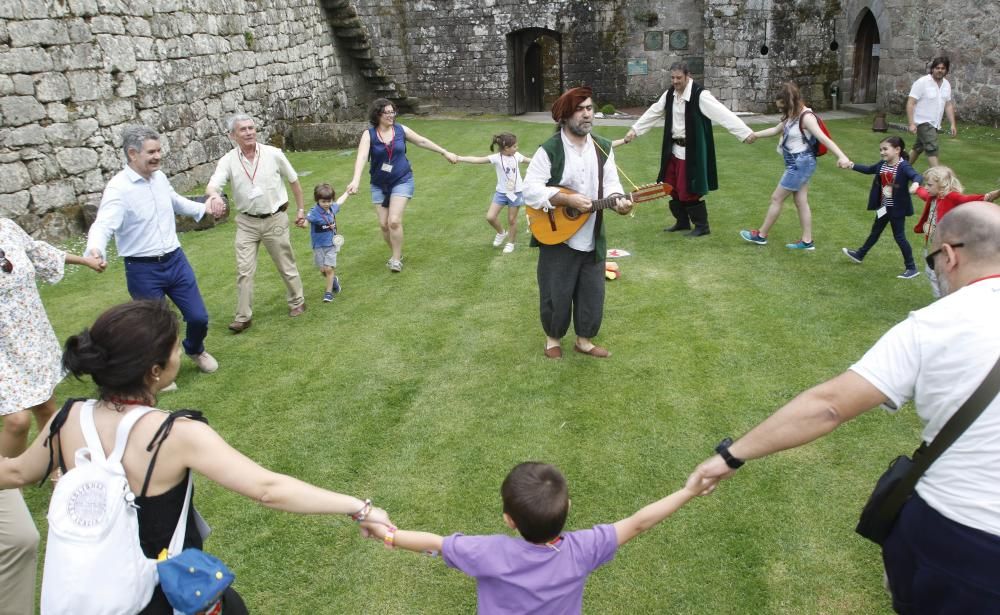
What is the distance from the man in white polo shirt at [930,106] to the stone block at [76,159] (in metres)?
11.1

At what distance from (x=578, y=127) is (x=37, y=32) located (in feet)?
26.1

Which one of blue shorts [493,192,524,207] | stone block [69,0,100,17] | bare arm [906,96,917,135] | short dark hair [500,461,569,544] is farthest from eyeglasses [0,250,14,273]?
bare arm [906,96,917,135]

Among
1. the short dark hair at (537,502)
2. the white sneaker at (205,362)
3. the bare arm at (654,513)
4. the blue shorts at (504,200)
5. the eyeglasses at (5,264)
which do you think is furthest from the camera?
the blue shorts at (504,200)

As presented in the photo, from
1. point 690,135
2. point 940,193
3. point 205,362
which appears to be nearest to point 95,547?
point 205,362

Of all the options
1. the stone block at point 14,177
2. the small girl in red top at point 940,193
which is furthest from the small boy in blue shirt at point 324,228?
the small girl in red top at point 940,193

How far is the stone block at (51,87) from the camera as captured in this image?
371 inches

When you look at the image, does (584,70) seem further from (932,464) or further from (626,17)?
(932,464)

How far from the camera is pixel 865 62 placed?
18.2 m

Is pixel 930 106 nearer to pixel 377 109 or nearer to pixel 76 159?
pixel 377 109

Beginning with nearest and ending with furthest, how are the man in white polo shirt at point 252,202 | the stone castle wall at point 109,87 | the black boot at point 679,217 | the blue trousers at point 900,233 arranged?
the man in white polo shirt at point 252,202
the blue trousers at point 900,233
the black boot at point 679,217
the stone castle wall at point 109,87

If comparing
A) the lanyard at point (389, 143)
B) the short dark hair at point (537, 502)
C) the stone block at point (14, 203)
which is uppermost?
the lanyard at point (389, 143)

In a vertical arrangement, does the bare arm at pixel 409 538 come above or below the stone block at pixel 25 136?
below

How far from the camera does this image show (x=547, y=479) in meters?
2.36

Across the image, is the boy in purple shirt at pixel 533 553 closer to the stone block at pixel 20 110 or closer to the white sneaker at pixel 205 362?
the white sneaker at pixel 205 362
